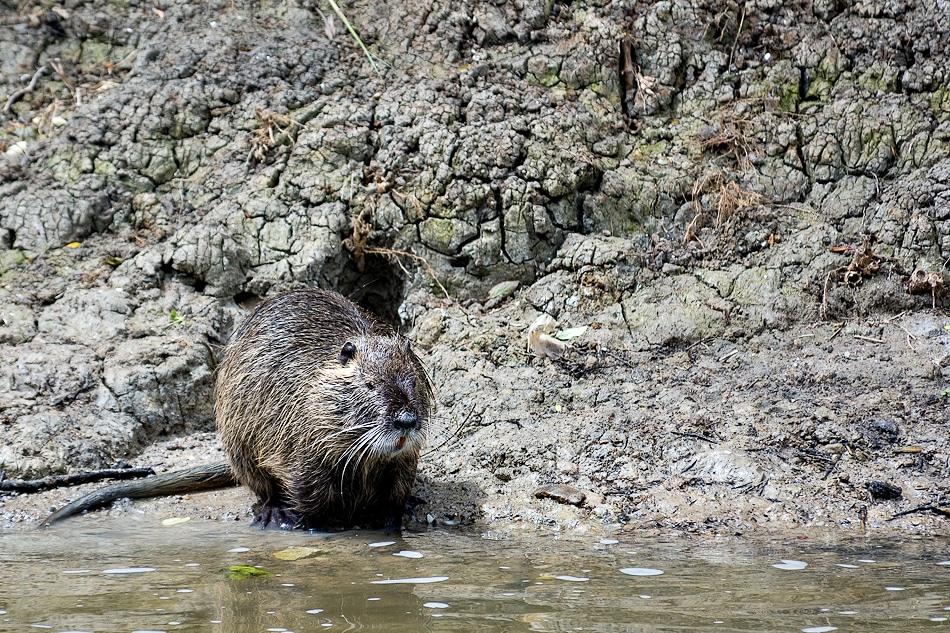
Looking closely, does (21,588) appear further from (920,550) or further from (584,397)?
(920,550)

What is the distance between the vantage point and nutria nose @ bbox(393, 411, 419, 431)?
466 centimetres

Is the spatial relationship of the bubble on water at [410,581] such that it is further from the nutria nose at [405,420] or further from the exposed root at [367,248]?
the exposed root at [367,248]

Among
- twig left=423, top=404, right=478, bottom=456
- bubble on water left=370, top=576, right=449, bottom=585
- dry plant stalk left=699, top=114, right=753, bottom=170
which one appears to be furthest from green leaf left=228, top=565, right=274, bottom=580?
dry plant stalk left=699, top=114, right=753, bottom=170

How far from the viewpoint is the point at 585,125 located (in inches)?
271

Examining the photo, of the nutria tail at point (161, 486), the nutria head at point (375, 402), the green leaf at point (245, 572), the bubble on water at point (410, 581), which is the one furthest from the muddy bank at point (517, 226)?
the green leaf at point (245, 572)

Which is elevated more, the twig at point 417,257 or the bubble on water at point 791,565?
the twig at point 417,257

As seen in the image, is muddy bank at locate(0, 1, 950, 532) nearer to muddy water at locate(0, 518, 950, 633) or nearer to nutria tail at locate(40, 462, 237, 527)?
nutria tail at locate(40, 462, 237, 527)

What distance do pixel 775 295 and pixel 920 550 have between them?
2.29 metres

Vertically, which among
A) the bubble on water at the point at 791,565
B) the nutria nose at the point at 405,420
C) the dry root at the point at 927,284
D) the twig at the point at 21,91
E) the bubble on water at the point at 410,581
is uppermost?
the twig at the point at 21,91

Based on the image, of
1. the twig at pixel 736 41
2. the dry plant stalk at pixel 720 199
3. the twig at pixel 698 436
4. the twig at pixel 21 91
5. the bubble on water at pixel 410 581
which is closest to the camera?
the bubble on water at pixel 410 581

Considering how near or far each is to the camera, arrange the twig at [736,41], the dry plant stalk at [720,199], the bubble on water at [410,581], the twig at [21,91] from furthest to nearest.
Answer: the twig at [21,91], the twig at [736,41], the dry plant stalk at [720,199], the bubble on water at [410,581]

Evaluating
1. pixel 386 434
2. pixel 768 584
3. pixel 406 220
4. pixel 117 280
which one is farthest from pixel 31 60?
pixel 768 584

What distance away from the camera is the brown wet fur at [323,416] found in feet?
15.7

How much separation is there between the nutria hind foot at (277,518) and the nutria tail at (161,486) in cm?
57
